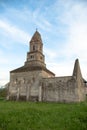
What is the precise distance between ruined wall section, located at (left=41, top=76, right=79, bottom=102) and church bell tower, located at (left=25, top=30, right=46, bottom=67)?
6539 mm

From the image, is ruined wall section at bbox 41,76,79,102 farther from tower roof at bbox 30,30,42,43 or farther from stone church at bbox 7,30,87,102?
tower roof at bbox 30,30,42,43

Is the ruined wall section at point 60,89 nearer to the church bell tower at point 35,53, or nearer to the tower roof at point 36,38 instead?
the church bell tower at point 35,53

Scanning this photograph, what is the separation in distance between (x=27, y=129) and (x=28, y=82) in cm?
2806

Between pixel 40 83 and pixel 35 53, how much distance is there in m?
8.61

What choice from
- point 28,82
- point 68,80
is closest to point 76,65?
point 68,80

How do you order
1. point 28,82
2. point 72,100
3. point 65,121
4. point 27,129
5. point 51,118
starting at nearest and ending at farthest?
point 27,129, point 65,121, point 51,118, point 72,100, point 28,82

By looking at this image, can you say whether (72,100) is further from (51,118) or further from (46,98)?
(51,118)

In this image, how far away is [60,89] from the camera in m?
35.5

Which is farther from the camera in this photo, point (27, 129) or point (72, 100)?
point (72, 100)

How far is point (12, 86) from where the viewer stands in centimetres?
4169

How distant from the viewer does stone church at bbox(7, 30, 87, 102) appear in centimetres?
3472

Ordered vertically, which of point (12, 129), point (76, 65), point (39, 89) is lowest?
point (12, 129)

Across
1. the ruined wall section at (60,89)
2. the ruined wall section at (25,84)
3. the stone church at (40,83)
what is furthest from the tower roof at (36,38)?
the ruined wall section at (60,89)

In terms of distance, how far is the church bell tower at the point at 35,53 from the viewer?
4322 centimetres
